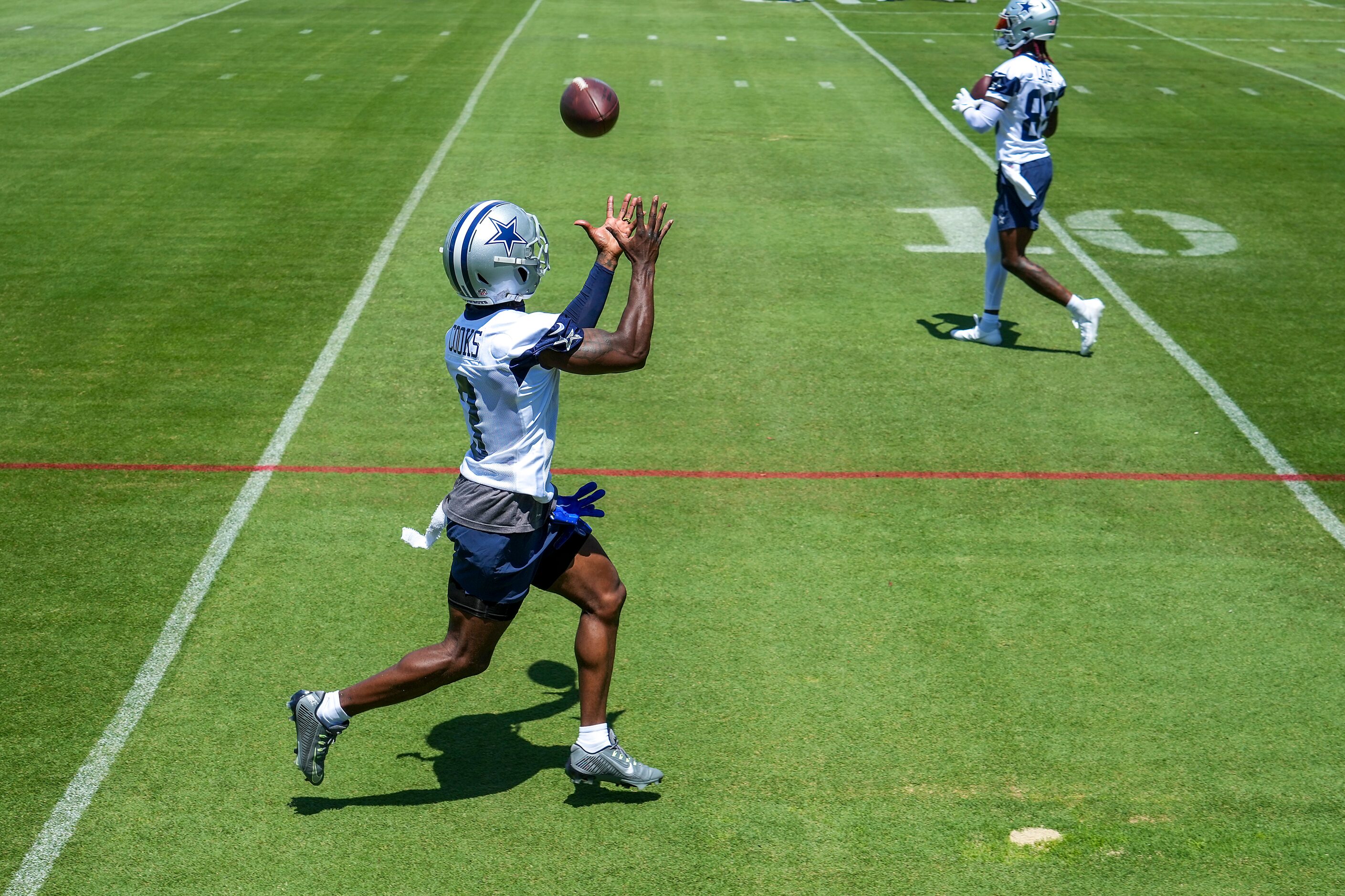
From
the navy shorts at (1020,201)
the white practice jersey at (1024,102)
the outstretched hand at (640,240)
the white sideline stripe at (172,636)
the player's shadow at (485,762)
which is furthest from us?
the navy shorts at (1020,201)

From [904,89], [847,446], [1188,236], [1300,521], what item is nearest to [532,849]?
[847,446]

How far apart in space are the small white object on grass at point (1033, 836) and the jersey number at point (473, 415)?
246 cm

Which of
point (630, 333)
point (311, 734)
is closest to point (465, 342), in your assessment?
point (630, 333)

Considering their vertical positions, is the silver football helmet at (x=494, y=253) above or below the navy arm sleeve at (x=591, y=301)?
above

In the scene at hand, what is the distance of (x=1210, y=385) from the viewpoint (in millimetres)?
9258

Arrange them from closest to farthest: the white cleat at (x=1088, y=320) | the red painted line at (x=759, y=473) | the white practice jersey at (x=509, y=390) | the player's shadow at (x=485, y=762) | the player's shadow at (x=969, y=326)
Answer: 1. the white practice jersey at (x=509, y=390)
2. the player's shadow at (x=485, y=762)
3. the red painted line at (x=759, y=473)
4. the white cleat at (x=1088, y=320)
5. the player's shadow at (x=969, y=326)

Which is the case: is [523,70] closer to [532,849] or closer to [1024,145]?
[1024,145]

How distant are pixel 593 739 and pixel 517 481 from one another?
1039mm

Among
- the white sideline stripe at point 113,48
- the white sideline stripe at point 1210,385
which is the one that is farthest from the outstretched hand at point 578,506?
the white sideline stripe at point 113,48

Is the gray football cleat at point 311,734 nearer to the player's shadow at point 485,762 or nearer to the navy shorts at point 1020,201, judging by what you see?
the player's shadow at point 485,762

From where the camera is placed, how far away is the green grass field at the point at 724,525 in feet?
16.2

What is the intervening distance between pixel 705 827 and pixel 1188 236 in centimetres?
963

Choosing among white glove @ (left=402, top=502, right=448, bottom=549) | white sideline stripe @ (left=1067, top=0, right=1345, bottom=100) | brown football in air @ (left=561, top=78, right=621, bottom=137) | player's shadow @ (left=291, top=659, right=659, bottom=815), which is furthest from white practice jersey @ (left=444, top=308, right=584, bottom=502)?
white sideline stripe @ (left=1067, top=0, right=1345, bottom=100)

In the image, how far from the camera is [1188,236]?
12484mm
